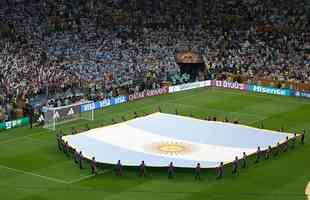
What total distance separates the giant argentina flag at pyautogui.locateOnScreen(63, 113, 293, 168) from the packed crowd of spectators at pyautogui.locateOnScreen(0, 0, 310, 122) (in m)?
12.8

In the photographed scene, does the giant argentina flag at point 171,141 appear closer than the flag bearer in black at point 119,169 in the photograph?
No

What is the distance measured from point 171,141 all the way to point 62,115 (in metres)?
9.68

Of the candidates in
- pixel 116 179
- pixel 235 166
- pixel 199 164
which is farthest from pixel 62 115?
pixel 235 166

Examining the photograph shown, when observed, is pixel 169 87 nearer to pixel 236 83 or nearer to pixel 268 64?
pixel 236 83

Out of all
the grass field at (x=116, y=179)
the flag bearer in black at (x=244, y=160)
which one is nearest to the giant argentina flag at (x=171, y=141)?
the flag bearer in black at (x=244, y=160)

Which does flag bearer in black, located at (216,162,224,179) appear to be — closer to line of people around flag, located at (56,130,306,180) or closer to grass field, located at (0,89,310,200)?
line of people around flag, located at (56,130,306,180)

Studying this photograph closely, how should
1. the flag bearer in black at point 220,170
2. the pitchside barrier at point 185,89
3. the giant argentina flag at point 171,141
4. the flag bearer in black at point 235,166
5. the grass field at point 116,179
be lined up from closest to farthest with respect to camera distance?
the grass field at point 116,179 → the flag bearer in black at point 220,170 → the flag bearer in black at point 235,166 → the giant argentina flag at point 171,141 → the pitchside barrier at point 185,89

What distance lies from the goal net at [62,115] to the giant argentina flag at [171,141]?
427 centimetres

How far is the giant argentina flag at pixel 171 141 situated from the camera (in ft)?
119

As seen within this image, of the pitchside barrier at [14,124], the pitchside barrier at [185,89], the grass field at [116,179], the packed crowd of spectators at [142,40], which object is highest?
the packed crowd of spectators at [142,40]

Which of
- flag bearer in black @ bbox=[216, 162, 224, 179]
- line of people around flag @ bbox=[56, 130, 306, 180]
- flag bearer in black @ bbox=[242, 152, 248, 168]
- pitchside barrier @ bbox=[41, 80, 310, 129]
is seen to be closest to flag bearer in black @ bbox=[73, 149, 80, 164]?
line of people around flag @ bbox=[56, 130, 306, 180]

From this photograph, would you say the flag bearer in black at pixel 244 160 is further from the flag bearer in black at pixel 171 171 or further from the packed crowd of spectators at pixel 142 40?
the packed crowd of spectators at pixel 142 40

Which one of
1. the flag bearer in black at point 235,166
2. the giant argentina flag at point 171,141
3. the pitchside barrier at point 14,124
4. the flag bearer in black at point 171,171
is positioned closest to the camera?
the flag bearer in black at point 171,171

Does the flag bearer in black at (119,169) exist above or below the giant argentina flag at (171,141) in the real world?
below
